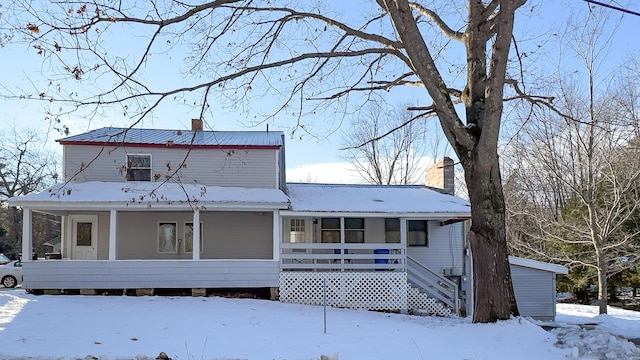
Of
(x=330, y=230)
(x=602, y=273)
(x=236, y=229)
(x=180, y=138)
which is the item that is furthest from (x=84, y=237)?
(x=602, y=273)

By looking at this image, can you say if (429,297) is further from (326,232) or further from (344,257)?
(326,232)

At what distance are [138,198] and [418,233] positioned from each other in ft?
31.3

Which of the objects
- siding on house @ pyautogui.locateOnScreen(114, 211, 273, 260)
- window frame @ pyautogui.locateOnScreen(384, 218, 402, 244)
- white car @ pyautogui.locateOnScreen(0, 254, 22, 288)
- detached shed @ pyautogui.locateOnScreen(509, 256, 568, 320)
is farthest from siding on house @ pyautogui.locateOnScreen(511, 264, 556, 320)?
white car @ pyautogui.locateOnScreen(0, 254, 22, 288)

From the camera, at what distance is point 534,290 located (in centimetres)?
2089

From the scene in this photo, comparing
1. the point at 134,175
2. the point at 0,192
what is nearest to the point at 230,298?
the point at 134,175

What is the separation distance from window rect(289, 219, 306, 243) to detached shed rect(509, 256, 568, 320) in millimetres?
7603

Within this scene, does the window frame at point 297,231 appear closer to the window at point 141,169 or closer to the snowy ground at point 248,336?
the window at point 141,169

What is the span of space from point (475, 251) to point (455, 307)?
25.2ft

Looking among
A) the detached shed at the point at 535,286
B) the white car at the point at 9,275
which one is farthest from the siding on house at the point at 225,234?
the white car at the point at 9,275

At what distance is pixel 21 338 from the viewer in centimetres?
910

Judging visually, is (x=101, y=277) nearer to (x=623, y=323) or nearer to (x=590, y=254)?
(x=623, y=323)

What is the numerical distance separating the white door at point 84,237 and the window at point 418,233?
34.4ft

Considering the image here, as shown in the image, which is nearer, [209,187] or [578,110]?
[209,187]

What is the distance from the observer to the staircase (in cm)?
1727
